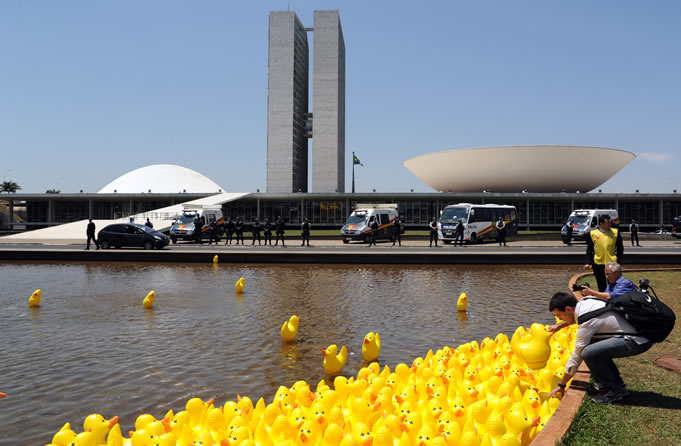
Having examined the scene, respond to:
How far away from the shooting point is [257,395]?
6004 mm

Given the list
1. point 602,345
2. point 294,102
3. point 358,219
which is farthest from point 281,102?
point 602,345

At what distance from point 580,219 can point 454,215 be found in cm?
777

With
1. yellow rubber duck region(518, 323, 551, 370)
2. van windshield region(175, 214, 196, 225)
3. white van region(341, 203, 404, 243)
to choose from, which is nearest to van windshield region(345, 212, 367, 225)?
white van region(341, 203, 404, 243)

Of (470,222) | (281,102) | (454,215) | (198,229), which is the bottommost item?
(198,229)

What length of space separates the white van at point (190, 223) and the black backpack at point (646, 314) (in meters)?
32.4

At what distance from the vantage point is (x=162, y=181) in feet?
399

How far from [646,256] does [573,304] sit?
17.4 meters

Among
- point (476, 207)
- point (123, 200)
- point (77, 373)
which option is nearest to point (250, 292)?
point (77, 373)

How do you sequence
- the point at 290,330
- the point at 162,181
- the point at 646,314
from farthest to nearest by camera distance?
the point at 162,181
the point at 290,330
the point at 646,314

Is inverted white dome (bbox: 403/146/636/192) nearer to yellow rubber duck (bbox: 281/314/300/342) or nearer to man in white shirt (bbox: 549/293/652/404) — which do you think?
yellow rubber duck (bbox: 281/314/300/342)

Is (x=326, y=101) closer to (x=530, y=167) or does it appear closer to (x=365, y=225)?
(x=530, y=167)

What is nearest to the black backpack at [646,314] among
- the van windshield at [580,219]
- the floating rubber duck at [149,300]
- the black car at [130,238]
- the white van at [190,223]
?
the floating rubber duck at [149,300]

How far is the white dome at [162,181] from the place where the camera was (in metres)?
118

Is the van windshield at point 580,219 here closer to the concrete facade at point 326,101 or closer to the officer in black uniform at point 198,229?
the officer in black uniform at point 198,229
